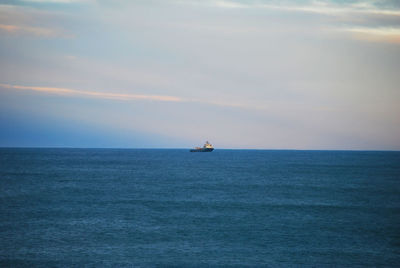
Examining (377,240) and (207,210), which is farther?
(207,210)

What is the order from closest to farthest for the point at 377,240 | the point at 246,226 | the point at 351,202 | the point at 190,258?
the point at 190,258 → the point at 377,240 → the point at 246,226 → the point at 351,202

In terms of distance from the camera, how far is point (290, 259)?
27.0 meters

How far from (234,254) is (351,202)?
31.9 metres

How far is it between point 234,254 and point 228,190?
121 ft

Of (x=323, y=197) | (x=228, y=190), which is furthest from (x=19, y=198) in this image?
(x=323, y=197)

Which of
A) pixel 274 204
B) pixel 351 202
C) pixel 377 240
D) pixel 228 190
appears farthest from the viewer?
pixel 228 190

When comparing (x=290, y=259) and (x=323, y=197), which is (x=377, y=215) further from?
(x=290, y=259)

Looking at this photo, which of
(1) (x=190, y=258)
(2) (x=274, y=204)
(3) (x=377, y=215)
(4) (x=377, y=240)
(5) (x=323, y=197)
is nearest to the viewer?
(1) (x=190, y=258)

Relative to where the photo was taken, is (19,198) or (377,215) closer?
(377,215)

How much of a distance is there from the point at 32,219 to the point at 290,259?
2602 centimetres

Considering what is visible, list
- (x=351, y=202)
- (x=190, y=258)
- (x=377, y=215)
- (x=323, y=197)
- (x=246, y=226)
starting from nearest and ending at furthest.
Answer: (x=190, y=258) → (x=246, y=226) → (x=377, y=215) → (x=351, y=202) → (x=323, y=197)

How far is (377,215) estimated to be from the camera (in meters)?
43.4

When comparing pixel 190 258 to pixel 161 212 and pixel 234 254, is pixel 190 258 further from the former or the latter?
pixel 161 212

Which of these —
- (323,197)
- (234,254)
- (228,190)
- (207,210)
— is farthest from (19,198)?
(323,197)
